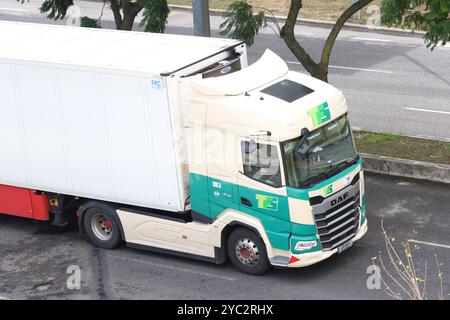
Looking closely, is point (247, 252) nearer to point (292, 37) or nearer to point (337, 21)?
point (292, 37)

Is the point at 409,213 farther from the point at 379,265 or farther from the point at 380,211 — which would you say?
the point at 379,265

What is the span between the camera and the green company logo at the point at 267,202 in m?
13.2

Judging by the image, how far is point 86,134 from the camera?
47.1 feet

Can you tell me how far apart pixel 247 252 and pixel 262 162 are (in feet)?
4.82

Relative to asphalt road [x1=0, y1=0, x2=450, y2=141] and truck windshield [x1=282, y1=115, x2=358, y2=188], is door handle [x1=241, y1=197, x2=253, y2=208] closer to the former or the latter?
truck windshield [x1=282, y1=115, x2=358, y2=188]

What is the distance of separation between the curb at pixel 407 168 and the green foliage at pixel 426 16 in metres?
2.22

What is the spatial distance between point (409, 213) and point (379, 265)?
2118 millimetres

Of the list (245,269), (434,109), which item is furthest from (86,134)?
(434,109)

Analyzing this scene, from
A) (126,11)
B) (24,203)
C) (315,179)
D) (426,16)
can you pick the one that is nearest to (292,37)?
(426,16)

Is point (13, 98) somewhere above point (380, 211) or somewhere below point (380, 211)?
above

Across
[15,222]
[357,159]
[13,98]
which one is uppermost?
[13,98]

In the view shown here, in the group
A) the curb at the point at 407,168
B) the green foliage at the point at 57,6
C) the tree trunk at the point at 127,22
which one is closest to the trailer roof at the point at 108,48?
the green foliage at the point at 57,6

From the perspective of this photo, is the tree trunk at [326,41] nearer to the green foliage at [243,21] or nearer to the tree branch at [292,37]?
the tree branch at [292,37]

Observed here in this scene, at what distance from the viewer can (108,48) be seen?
1482cm
